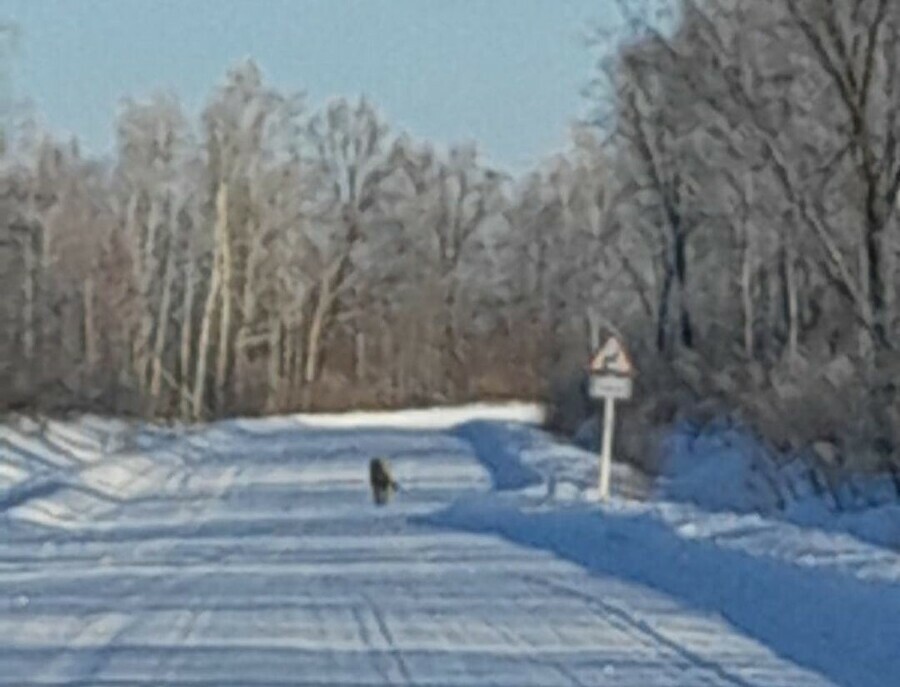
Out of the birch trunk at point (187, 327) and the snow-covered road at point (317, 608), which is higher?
the birch trunk at point (187, 327)

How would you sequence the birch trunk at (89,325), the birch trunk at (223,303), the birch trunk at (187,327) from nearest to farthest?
the birch trunk at (223,303) < the birch trunk at (187,327) < the birch trunk at (89,325)

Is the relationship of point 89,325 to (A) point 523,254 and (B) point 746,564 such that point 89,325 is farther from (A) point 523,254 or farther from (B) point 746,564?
(B) point 746,564

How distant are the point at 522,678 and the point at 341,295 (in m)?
109

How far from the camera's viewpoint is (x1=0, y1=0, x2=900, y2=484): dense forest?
1645 inches

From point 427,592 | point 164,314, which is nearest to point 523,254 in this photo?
point 164,314

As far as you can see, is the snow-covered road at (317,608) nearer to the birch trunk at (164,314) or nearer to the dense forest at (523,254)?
the dense forest at (523,254)

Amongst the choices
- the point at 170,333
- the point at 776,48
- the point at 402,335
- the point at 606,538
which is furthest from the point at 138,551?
the point at 402,335

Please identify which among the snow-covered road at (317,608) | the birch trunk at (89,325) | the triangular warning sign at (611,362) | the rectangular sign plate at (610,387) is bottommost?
the snow-covered road at (317,608)

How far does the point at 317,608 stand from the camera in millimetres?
20062

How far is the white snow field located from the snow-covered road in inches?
1.7

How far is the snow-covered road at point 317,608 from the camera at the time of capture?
15.1 meters

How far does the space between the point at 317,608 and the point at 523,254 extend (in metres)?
119

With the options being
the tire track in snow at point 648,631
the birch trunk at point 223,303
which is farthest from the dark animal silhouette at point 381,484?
the birch trunk at point 223,303

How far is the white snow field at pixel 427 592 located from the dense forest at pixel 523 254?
23.1 feet
